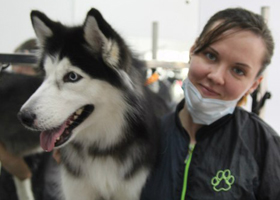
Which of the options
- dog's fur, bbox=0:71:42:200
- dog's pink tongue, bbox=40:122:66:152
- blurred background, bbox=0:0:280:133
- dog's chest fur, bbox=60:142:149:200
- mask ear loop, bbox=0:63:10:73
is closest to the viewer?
dog's pink tongue, bbox=40:122:66:152

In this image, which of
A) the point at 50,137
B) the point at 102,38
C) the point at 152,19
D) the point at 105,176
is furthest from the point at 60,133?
the point at 152,19

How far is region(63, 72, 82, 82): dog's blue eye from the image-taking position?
94cm

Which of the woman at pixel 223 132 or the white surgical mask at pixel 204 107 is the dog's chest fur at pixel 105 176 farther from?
the white surgical mask at pixel 204 107

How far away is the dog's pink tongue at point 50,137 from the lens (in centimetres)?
92

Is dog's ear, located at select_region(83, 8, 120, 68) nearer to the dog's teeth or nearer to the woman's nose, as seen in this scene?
the dog's teeth

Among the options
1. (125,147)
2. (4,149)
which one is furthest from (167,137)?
(4,149)

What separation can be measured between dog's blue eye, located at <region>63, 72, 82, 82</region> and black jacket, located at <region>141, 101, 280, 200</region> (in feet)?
1.48

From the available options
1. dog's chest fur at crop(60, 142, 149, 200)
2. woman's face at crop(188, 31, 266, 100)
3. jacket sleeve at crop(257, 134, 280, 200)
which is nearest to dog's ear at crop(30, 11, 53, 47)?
dog's chest fur at crop(60, 142, 149, 200)

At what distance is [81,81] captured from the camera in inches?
37.2

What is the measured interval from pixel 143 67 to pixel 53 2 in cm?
204

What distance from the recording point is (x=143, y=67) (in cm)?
120

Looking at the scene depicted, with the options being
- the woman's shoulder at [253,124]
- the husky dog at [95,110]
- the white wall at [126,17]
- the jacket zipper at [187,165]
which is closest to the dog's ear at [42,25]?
the husky dog at [95,110]

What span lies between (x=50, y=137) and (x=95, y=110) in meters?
0.19

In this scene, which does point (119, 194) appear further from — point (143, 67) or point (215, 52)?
point (215, 52)
